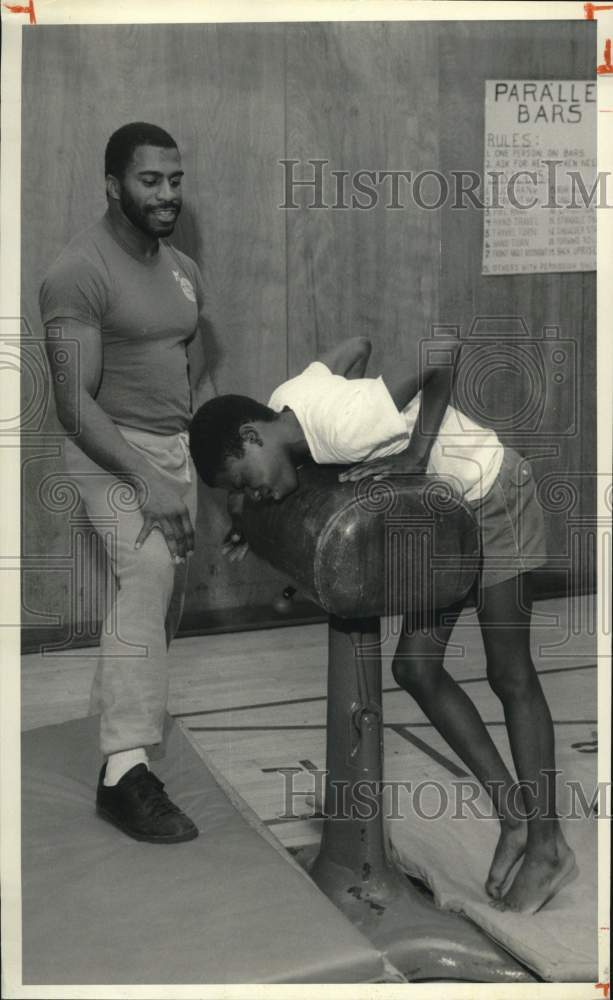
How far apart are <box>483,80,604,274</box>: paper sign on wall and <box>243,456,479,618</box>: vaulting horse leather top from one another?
1388 mm

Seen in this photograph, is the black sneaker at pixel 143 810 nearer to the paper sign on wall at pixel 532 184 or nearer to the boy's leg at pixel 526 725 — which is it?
the boy's leg at pixel 526 725

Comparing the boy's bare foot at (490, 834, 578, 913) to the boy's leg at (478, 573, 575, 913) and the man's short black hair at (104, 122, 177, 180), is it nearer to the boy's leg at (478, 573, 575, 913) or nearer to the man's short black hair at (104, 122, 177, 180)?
the boy's leg at (478, 573, 575, 913)

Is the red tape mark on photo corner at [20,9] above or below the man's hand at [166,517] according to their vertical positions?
above

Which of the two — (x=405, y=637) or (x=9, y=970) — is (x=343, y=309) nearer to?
(x=405, y=637)

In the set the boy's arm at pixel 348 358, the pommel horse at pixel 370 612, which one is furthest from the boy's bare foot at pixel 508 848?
the boy's arm at pixel 348 358

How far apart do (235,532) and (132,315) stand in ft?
1.64

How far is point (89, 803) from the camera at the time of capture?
2.47 m

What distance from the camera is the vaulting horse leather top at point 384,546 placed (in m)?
1.97

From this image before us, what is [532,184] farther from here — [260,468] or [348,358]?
[260,468]

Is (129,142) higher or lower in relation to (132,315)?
higher

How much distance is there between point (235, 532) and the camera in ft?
7.89

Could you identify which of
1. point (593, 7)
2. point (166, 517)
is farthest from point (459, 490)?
point (593, 7)

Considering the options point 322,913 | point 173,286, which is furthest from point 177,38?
point 322,913

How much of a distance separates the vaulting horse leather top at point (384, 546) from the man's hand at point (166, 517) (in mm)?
417
